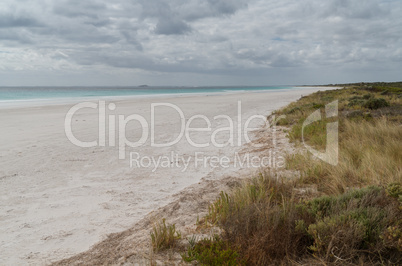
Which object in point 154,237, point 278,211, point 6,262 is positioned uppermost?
point 278,211

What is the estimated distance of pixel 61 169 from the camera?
6.25 meters

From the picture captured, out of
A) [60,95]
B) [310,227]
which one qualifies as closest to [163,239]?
[310,227]

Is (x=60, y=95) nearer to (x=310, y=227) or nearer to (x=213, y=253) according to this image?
(x=213, y=253)

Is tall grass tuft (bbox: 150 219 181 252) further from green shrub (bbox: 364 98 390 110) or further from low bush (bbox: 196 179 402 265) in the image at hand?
green shrub (bbox: 364 98 390 110)

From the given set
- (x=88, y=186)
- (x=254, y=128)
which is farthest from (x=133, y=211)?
(x=254, y=128)

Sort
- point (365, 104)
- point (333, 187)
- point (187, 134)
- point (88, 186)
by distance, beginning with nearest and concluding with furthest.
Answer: point (333, 187), point (88, 186), point (187, 134), point (365, 104)

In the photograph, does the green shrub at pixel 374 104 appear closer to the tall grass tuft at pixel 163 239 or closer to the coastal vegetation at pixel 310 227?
the coastal vegetation at pixel 310 227

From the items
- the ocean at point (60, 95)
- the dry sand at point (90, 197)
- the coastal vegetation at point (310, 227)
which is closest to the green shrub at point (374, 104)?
the dry sand at point (90, 197)

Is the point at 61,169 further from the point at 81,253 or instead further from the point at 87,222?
the point at 81,253

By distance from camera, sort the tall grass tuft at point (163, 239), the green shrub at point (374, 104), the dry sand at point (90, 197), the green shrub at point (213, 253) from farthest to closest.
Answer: the green shrub at point (374, 104), the dry sand at point (90, 197), the tall grass tuft at point (163, 239), the green shrub at point (213, 253)

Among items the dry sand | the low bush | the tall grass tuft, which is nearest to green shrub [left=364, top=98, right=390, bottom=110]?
the dry sand

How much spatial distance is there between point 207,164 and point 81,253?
3919mm

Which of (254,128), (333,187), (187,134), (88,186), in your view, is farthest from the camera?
(254,128)

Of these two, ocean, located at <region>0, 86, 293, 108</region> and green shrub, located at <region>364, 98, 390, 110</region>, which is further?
ocean, located at <region>0, 86, 293, 108</region>
